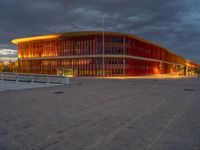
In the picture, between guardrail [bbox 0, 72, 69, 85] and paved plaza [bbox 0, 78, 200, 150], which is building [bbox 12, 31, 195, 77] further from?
paved plaza [bbox 0, 78, 200, 150]

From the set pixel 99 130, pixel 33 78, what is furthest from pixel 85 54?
pixel 99 130

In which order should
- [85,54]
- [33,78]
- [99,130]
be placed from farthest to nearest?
[85,54]
[33,78]
[99,130]

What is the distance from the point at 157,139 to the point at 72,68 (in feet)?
180

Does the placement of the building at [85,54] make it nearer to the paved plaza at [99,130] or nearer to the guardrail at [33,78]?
the guardrail at [33,78]

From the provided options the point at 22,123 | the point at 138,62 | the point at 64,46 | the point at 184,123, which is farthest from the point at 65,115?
the point at 138,62

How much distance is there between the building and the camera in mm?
55406

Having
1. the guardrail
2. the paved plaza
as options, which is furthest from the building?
the paved plaza

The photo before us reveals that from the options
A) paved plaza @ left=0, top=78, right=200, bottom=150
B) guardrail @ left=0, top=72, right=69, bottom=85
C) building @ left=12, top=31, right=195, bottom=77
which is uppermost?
building @ left=12, top=31, right=195, bottom=77

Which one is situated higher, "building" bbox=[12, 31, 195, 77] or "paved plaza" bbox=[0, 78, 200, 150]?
"building" bbox=[12, 31, 195, 77]

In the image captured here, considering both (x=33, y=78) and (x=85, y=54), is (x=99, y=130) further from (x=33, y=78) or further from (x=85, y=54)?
(x=85, y=54)

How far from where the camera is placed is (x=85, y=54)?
56656 mm

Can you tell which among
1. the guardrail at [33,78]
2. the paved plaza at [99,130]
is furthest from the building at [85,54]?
the paved plaza at [99,130]

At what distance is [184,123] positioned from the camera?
5953 mm

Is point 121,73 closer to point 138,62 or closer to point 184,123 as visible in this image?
point 138,62
